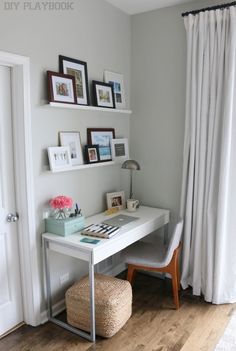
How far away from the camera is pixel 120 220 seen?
281 cm


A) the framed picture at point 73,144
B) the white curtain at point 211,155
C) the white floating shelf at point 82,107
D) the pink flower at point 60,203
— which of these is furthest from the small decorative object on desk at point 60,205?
the white curtain at point 211,155

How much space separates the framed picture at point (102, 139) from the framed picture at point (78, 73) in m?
0.29

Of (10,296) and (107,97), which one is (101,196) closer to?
(107,97)

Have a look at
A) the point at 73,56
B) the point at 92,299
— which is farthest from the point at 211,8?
the point at 92,299

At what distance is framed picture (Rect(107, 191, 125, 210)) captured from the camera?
122 inches

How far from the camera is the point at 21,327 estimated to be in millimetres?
2463

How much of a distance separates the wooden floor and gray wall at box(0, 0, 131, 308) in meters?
0.45

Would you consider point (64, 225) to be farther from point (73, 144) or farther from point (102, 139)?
point (102, 139)

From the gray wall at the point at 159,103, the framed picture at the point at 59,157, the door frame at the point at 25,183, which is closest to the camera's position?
the door frame at the point at 25,183

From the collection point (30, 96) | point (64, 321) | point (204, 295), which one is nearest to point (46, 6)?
point (30, 96)

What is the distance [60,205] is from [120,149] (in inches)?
42.7

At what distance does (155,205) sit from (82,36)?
5.94 feet

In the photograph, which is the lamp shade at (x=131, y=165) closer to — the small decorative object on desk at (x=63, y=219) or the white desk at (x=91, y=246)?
the white desk at (x=91, y=246)

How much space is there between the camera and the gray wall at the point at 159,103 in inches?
119
